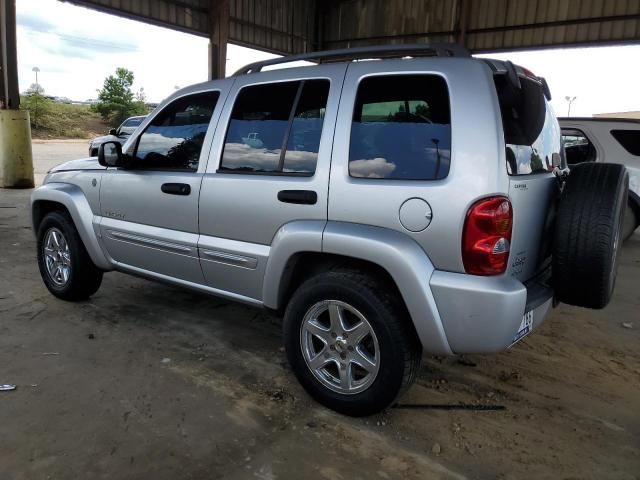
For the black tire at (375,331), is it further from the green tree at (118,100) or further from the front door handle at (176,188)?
the green tree at (118,100)

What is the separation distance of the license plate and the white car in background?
506cm

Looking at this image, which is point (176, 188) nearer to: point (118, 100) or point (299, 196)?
point (299, 196)

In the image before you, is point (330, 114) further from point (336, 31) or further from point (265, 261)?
point (336, 31)

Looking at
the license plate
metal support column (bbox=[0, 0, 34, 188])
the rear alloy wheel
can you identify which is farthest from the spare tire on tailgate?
metal support column (bbox=[0, 0, 34, 188])

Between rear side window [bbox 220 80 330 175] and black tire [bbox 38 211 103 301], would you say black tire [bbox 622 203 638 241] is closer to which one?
rear side window [bbox 220 80 330 175]

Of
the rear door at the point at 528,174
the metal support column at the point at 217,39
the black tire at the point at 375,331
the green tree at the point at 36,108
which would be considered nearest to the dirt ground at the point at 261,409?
the black tire at the point at 375,331

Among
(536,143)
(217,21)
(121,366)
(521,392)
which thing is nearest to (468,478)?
(521,392)

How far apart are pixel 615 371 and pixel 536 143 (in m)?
1.77

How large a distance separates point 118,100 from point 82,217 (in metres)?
55.0

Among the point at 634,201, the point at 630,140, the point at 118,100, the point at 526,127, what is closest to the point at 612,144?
the point at 630,140

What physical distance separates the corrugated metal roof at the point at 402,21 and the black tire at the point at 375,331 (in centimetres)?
1113

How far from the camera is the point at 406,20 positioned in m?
15.4

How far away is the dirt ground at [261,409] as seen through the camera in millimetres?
2334

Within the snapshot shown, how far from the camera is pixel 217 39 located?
13953mm
